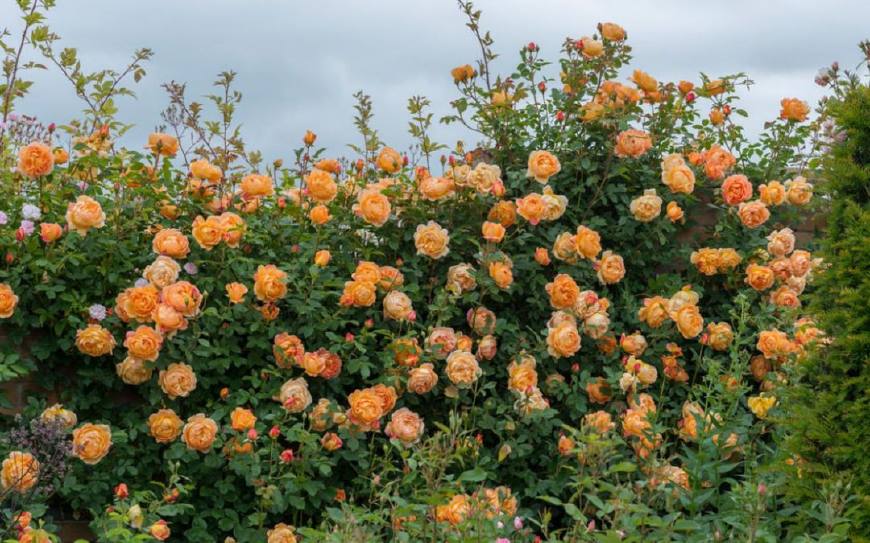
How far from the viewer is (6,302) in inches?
166

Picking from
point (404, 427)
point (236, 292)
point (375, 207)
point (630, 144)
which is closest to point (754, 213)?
point (630, 144)

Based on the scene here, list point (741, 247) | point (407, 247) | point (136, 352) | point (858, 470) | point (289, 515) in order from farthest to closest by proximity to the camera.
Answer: point (741, 247)
point (407, 247)
point (289, 515)
point (136, 352)
point (858, 470)

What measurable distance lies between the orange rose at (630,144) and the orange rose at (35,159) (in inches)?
98.3

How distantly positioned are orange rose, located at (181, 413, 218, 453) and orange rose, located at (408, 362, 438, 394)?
80cm

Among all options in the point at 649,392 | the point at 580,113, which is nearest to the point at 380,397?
the point at 649,392

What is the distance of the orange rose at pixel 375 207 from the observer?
4.59 metres

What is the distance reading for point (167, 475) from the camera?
172 inches

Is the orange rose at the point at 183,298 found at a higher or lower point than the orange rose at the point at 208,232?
lower

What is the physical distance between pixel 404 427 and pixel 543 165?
55.0 inches

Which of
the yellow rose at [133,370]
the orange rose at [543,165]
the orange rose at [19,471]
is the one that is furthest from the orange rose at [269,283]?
the orange rose at [543,165]

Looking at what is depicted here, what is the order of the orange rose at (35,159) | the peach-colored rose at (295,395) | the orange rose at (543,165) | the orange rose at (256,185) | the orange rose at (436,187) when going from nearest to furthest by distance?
the peach-colored rose at (295,395) < the orange rose at (35,159) < the orange rose at (256,185) < the orange rose at (436,187) < the orange rose at (543,165)

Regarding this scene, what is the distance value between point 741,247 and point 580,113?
1030 millimetres

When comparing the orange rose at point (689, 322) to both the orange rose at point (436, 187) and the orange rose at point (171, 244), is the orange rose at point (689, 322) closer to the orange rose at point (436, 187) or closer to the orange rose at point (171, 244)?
the orange rose at point (436, 187)

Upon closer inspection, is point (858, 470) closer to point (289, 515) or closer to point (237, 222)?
point (289, 515)
